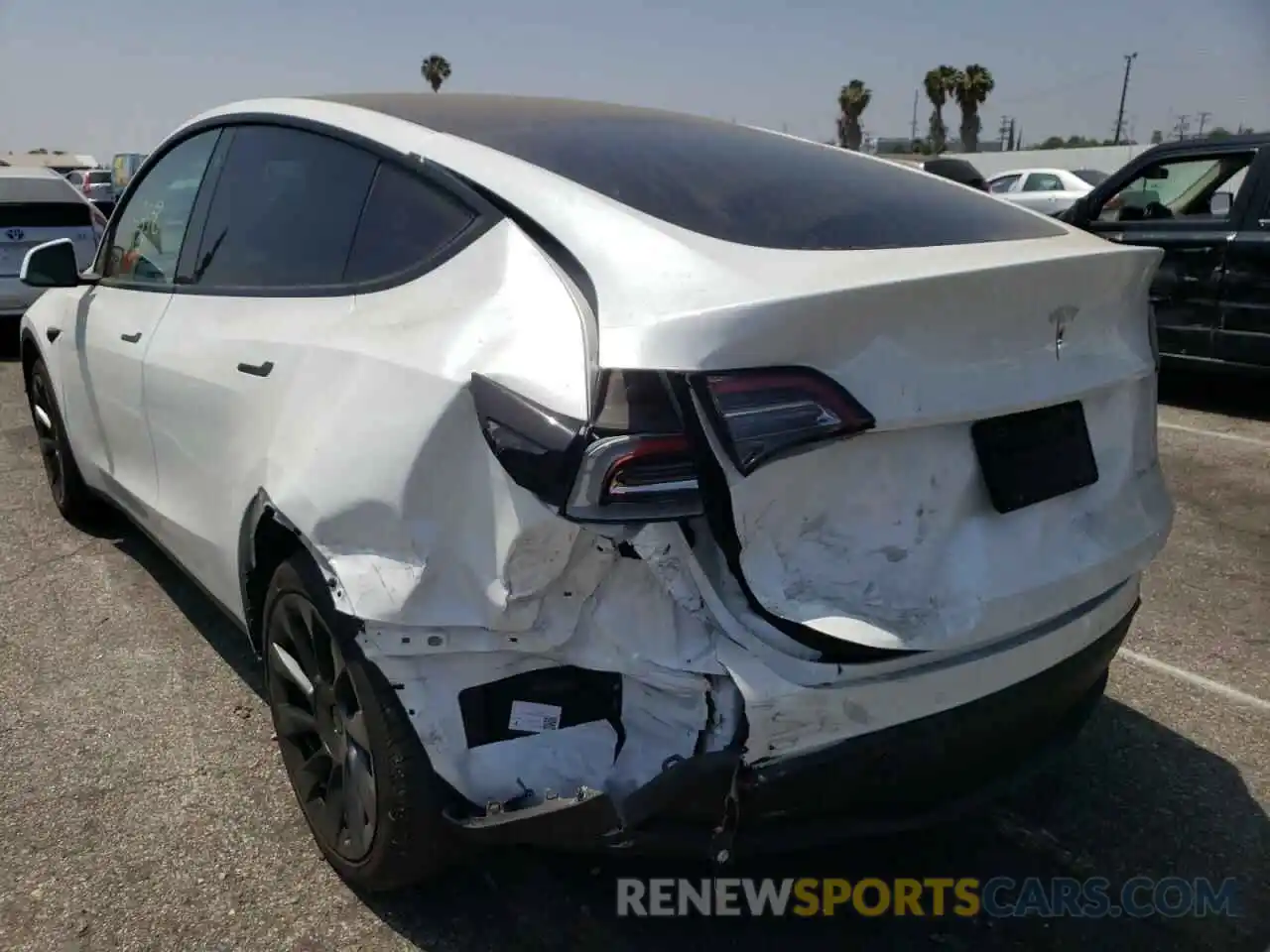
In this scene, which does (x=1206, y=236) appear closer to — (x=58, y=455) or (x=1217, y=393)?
(x=1217, y=393)

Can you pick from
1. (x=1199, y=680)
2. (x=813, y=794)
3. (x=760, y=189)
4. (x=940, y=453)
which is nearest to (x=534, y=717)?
(x=813, y=794)

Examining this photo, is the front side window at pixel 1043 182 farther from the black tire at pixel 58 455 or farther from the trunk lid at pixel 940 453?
the trunk lid at pixel 940 453

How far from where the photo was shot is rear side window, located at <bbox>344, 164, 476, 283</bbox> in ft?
7.29

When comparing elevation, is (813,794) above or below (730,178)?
below

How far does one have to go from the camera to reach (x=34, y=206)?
9.85 meters

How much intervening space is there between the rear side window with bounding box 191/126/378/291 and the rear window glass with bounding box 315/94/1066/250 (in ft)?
0.65

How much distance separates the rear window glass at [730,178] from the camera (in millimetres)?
2141

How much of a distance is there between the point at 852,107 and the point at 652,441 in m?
69.1

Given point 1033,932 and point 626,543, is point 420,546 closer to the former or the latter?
point 626,543

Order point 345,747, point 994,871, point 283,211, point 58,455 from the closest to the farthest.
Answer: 1. point 345,747
2. point 994,871
3. point 283,211
4. point 58,455

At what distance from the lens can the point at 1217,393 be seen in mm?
7879

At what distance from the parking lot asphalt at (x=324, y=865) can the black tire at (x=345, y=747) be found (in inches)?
7.5

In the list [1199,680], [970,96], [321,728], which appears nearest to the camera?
[321,728]

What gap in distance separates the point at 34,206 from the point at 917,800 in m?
10.4
